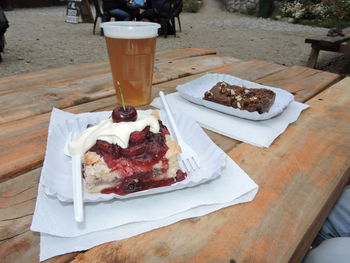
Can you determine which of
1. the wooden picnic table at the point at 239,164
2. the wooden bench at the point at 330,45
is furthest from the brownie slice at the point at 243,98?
the wooden bench at the point at 330,45

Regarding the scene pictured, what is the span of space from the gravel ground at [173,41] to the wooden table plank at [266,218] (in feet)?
12.9

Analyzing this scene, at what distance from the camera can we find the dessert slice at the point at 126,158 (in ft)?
2.17

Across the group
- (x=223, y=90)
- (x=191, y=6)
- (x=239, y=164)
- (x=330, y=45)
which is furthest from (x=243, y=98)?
(x=191, y=6)

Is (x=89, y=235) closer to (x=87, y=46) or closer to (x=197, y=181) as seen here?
(x=197, y=181)

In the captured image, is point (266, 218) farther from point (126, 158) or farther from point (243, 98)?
point (243, 98)

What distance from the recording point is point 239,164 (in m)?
0.81

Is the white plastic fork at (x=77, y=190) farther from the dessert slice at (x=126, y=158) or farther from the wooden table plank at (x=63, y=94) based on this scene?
the wooden table plank at (x=63, y=94)

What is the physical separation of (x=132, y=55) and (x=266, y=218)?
0.73 m

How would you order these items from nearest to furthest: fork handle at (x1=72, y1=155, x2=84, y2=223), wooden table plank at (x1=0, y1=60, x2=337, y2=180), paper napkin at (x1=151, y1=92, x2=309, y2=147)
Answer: fork handle at (x1=72, y1=155, x2=84, y2=223) → wooden table plank at (x1=0, y1=60, x2=337, y2=180) → paper napkin at (x1=151, y1=92, x2=309, y2=147)

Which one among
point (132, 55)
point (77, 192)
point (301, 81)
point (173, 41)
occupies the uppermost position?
point (132, 55)

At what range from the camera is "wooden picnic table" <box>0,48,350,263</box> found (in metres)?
0.54

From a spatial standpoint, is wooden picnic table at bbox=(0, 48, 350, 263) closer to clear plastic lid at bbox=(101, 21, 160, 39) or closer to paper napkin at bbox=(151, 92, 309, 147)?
paper napkin at bbox=(151, 92, 309, 147)

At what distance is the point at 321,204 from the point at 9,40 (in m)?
6.40

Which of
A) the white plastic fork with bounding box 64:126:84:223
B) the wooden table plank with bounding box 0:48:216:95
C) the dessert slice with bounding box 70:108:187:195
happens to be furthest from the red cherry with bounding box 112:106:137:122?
the wooden table plank with bounding box 0:48:216:95
